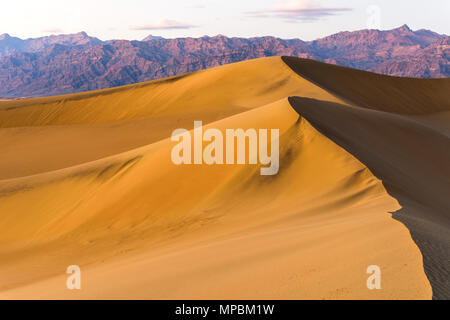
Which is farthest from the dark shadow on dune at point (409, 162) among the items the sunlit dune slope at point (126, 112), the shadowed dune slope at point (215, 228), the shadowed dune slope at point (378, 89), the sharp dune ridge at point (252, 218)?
the shadowed dune slope at point (378, 89)

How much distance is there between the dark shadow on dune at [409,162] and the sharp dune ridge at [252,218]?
43 mm

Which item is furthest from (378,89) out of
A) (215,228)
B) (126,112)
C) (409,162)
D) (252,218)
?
(215,228)

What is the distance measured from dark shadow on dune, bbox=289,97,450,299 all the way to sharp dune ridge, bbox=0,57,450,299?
0.14 feet

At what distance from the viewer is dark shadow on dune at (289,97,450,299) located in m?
5.15

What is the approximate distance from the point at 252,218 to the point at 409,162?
5747 mm

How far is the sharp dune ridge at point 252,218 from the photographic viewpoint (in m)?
4.82

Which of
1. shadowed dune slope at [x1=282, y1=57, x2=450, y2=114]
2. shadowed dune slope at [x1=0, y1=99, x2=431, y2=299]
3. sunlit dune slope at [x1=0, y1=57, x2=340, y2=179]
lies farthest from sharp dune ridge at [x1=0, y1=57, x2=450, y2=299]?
shadowed dune slope at [x1=282, y1=57, x2=450, y2=114]

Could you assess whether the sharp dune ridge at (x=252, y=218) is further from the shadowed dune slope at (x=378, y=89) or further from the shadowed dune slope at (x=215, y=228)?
the shadowed dune slope at (x=378, y=89)

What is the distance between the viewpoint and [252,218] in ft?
27.8

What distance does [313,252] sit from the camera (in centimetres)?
532

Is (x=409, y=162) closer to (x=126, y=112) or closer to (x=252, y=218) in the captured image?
(x=252, y=218)

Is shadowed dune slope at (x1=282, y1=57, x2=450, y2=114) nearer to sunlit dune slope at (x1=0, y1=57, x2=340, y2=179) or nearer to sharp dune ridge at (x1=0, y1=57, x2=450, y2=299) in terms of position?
sunlit dune slope at (x1=0, y1=57, x2=340, y2=179)
